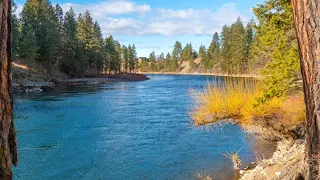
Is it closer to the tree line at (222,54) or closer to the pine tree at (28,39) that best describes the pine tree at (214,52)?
the tree line at (222,54)

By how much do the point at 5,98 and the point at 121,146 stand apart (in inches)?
518

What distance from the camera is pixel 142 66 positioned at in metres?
158

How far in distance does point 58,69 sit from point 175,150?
53.0 meters

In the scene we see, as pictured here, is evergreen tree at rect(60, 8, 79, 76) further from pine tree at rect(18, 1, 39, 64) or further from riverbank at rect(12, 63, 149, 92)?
pine tree at rect(18, 1, 39, 64)

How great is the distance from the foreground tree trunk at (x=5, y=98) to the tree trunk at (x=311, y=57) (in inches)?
108

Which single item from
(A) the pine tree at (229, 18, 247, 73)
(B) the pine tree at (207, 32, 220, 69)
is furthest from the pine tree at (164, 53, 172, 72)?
(A) the pine tree at (229, 18, 247, 73)

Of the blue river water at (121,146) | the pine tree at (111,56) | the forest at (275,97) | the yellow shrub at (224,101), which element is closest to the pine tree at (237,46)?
the pine tree at (111,56)

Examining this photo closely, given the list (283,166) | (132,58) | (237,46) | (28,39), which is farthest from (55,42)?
(132,58)

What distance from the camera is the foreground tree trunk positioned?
2445mm

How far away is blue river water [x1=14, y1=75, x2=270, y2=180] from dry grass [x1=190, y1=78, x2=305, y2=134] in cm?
202

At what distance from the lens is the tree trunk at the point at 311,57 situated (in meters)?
3.00

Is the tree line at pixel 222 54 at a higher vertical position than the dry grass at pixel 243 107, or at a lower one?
higher

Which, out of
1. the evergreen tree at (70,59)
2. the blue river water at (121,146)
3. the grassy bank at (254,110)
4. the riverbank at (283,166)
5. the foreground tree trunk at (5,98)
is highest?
the evergreen tree at (70,59)

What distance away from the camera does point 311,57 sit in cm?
307
